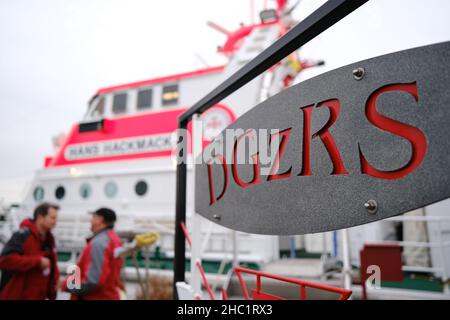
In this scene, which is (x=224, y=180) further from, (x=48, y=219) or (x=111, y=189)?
(x=111, y=189)

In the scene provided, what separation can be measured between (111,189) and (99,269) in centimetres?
372

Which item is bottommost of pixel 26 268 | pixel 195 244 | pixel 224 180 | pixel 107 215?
pixel 26 268

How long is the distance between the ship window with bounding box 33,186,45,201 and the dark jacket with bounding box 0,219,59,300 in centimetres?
459

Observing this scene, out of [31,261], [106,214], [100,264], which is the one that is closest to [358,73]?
[100,264]

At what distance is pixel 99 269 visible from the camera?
2.18 m

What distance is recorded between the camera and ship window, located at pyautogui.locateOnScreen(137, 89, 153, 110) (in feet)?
21.2

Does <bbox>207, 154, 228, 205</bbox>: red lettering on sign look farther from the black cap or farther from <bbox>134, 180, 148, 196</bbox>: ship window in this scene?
<bbox>134, 180, 148, 196</bbox>: ship window

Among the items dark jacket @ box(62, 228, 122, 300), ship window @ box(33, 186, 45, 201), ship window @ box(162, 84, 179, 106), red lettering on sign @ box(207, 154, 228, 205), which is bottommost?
dark jacket @ box(62, 228, 122, 300)

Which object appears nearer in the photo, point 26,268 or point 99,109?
point 26,268

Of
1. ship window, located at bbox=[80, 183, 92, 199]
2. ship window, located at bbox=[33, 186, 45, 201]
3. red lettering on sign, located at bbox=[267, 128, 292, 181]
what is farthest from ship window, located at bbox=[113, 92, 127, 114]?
red lettering on sign, located at bbox=[267, 128, 292, 181]

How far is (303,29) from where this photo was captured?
2.85 feet
